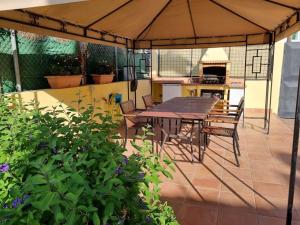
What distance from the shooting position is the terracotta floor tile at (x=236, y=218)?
2.25 meters

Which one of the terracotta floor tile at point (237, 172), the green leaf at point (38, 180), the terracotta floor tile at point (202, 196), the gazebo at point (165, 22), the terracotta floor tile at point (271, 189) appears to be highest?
the gazebo at point (165, 22)

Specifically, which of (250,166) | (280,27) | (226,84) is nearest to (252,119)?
(226,84)

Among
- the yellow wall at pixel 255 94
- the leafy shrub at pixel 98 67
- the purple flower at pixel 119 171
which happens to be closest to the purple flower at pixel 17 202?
the purple flower at pixel 119 171

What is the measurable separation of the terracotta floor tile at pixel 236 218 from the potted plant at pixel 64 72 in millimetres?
3277

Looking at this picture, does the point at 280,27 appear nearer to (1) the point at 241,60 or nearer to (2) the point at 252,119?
(2) the point at 252,119

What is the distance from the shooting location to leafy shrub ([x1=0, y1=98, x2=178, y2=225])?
82 centimetres

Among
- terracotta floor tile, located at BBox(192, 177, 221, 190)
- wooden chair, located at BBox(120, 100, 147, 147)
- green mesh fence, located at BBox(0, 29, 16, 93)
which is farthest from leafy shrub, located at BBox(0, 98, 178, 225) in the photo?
wooden chair, located at BBox(120, 100, 147, 147)

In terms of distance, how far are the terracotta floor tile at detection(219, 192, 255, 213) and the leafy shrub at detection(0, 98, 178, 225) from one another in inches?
61.2

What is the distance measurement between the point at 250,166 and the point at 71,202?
320 cm

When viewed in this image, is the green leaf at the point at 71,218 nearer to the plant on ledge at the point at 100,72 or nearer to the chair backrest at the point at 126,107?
the chair backrest at the point at 126,107

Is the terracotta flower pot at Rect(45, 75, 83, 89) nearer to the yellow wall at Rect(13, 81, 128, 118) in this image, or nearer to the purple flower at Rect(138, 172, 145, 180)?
the yellow wall at Rect(13, 81, 128, 118)

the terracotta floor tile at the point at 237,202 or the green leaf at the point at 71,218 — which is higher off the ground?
the green leaf at the point at 71,218

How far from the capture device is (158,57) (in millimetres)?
8953

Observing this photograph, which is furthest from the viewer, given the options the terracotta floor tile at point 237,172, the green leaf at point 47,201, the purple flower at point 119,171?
the terracotta floor tile at point 237,172
